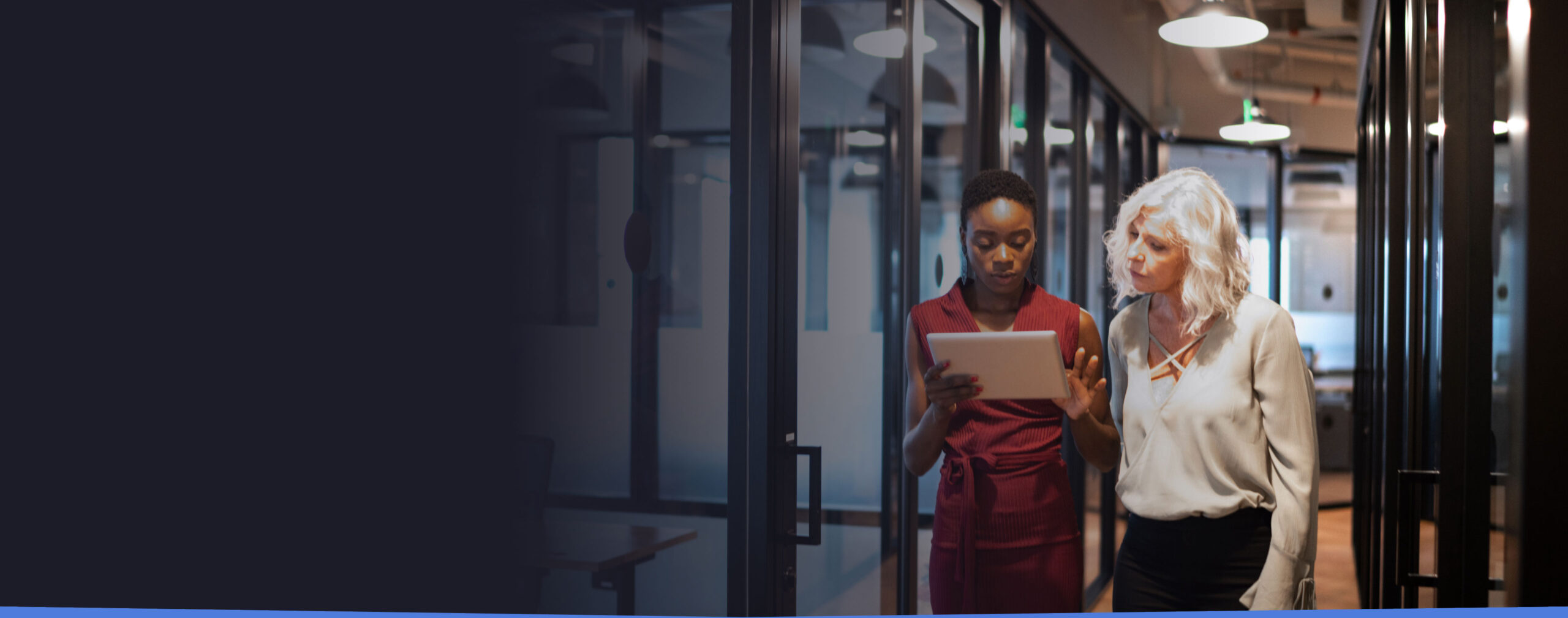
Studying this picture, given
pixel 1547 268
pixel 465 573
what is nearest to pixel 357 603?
pixel 465 573

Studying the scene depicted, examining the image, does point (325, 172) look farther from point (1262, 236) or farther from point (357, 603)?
point (1262, 236)

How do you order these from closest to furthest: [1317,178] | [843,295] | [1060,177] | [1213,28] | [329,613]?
1. [329,613]
2. [843,295]
3. [1213,28]
4. [1060,177]
5. [1317,178]

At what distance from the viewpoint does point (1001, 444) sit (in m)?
2.25

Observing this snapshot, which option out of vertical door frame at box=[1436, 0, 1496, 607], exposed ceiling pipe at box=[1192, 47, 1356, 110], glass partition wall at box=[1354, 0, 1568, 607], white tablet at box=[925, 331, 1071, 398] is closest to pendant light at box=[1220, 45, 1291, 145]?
exposed ceiling pipe at box=[1192, 47, 1356, 110]

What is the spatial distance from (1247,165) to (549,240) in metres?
7.18

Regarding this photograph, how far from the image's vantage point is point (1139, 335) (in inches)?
82.4

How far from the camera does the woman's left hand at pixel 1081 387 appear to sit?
2.15m

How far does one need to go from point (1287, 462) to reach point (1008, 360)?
0.51 meters

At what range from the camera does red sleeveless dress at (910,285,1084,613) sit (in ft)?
7.37

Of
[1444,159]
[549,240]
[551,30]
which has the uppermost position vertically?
[551,30]

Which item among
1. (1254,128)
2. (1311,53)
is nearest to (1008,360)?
(1254,128)

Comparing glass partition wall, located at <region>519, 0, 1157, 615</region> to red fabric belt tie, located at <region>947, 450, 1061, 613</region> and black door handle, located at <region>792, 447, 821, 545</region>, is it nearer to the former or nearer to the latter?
black door handle, located at <region>792, 447, 821, 545</region>

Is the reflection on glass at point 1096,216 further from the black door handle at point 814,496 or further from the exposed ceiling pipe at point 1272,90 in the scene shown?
the black door handle at point 814,496

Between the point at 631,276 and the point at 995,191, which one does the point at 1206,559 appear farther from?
the point at 631,276
